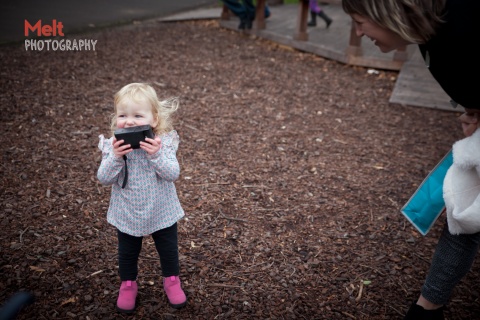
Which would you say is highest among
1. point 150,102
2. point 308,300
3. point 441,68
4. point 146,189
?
point 441,68

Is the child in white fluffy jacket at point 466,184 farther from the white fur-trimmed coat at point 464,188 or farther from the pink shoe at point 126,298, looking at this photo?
the pink shoe at point 126,298

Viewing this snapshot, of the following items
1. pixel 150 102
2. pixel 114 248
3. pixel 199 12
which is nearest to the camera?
pixel 150 102

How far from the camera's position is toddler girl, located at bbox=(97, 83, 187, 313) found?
2021mm

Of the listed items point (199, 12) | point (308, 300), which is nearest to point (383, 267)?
point (308, 300)

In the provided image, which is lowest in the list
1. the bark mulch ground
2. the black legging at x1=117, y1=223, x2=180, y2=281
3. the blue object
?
the bark mulch ground

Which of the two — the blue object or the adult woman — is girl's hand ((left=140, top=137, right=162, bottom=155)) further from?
the blue object

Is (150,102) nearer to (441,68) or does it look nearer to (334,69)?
(441,68)

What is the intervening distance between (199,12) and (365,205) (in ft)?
26.2

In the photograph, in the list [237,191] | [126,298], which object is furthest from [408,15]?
[237,191]

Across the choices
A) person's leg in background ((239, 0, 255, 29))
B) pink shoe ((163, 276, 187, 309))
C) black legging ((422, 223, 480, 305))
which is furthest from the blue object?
person's leg in background ((239, 0, 255, 29))

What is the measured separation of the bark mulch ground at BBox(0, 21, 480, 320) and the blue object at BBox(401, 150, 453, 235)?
0.70 metres

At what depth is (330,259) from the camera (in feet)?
9.43

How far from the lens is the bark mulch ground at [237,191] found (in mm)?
2553

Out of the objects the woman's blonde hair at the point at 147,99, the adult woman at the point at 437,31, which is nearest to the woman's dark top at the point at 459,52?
the adult woman at the point at 437,31
